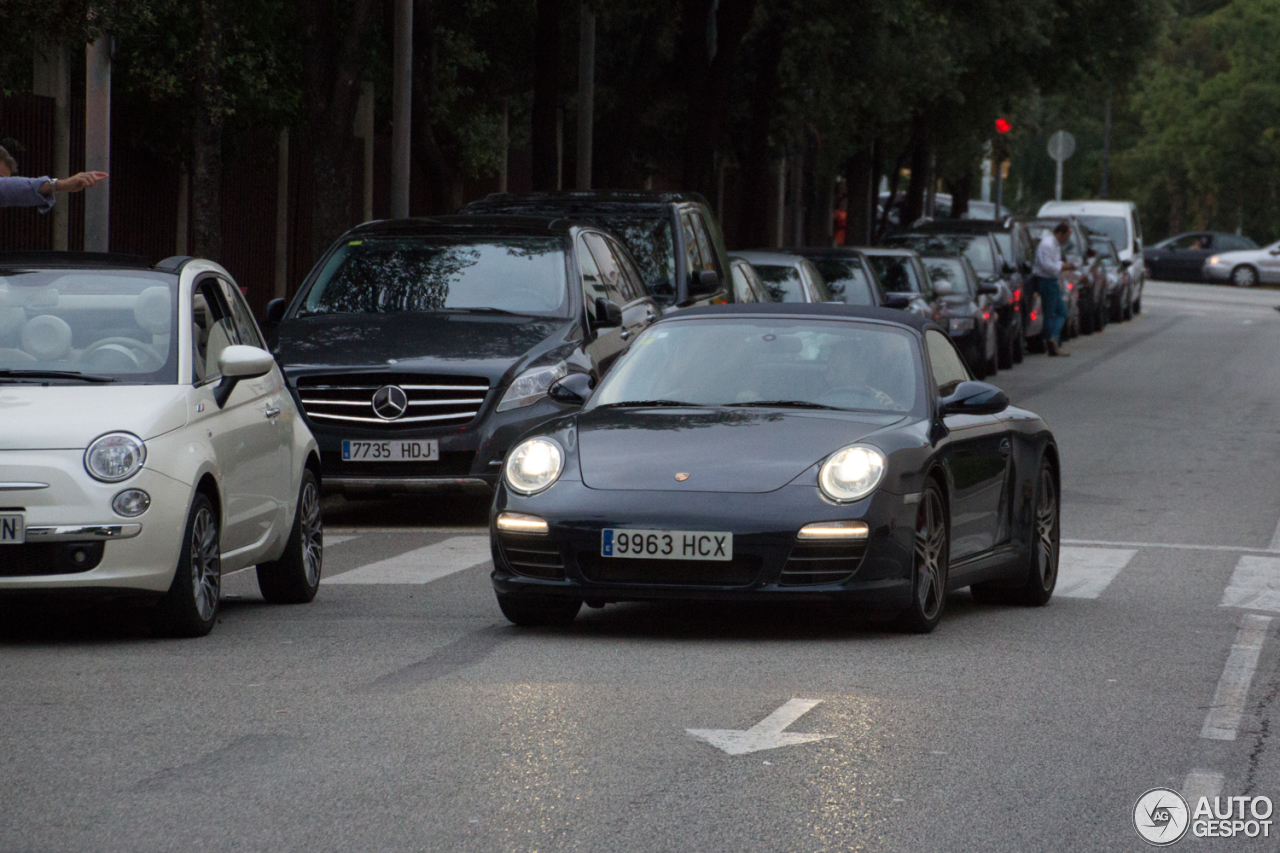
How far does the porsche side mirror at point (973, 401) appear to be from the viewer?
9.49 m

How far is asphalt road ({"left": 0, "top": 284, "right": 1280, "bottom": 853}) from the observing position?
5.73 m

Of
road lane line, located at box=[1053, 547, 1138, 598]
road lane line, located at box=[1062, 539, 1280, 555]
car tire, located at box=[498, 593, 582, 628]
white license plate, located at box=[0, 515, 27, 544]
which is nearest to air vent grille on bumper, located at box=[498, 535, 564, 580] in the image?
car tire, located at box=[498, 593, 582, 628]

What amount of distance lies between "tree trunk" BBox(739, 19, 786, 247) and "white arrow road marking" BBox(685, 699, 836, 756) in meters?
26.3

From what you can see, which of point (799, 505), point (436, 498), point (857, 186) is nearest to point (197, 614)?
point (799, 505)

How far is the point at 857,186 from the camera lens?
47719mm

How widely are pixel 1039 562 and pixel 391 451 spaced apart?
4.25m

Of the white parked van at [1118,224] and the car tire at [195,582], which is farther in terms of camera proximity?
the white parked van at [1118,224]

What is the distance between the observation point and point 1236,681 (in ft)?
26.9

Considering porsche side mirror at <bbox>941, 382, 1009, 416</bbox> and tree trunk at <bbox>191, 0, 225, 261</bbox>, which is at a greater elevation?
tree trunk at <bbox>191, 0, 225, 261</bbox>

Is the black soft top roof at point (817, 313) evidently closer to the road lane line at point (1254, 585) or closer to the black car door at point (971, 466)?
the black car door at point (971, 466)

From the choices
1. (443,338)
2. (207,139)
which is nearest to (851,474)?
(443,338)

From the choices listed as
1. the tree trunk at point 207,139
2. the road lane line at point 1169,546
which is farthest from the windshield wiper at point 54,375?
the tree trunk at point 207,139

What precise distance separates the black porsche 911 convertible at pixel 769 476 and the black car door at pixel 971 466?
0.04 feet

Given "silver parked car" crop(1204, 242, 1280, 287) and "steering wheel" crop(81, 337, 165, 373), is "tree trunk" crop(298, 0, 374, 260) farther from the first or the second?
"silver parked car" crop(1204, 242, 1280, 287)
